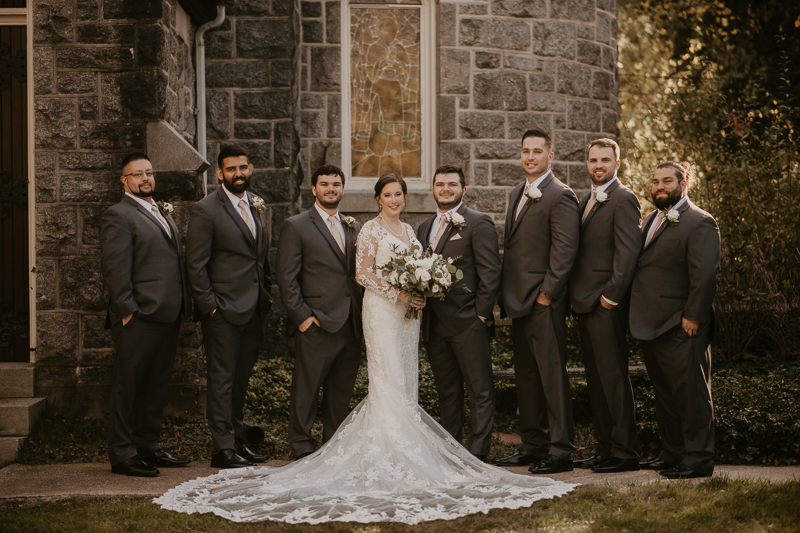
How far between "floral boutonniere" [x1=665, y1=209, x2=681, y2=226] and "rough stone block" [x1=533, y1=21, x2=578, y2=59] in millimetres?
4346

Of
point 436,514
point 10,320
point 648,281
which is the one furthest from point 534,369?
point 10,320

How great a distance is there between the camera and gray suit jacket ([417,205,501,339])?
19.2ft

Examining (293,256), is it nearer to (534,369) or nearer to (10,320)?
(534,369)

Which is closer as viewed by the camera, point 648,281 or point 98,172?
point 648,281

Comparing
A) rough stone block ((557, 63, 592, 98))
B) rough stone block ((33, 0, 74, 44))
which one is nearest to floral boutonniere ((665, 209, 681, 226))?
rough stone block ((557, 63, 592, 98))

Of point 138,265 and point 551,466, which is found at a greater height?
point 138,265

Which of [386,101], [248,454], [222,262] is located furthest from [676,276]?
[386,101]

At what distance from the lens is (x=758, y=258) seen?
8.55m

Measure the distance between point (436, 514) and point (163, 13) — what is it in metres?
4.88

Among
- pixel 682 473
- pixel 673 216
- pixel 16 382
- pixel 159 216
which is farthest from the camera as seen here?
pixel 16 382

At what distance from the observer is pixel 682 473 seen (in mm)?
5355

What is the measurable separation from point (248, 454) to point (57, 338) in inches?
80.4

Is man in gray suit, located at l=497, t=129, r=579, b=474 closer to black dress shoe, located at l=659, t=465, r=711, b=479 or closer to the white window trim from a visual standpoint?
black dress shoe, located at l=659, t=465, r=711, b=479

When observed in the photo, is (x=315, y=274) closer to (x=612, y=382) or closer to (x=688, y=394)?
(x=612, y=382)
